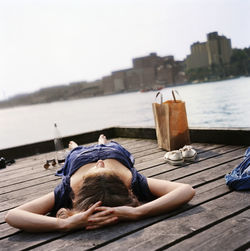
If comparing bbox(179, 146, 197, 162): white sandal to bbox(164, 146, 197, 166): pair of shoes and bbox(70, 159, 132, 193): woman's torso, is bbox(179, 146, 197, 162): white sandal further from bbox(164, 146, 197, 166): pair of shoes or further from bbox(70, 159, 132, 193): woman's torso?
bbox(70, 159, 132, 193): woman's torso

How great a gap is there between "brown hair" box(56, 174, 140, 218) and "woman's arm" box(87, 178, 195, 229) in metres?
0.05

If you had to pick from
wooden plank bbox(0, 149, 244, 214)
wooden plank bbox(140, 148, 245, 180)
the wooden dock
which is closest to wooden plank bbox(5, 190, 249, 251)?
the wooden dock

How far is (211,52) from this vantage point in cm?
3934

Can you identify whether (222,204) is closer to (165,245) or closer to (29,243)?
(165,245)

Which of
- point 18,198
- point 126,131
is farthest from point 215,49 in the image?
point 18,198

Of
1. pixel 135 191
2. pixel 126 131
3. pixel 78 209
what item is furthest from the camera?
pixel 126 131

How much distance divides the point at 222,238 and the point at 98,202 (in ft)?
2.15

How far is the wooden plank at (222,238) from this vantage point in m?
1.37

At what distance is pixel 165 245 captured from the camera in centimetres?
145

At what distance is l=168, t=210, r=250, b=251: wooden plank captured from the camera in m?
1.37

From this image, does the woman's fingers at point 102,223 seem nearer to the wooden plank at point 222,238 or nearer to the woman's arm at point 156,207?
the woman's arm at point 156,207

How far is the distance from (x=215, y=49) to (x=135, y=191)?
39.2 m

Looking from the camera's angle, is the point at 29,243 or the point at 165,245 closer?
the point at 165,245

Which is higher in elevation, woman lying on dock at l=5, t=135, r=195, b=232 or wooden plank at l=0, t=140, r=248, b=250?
woman lying on dock at l=5, t=135, r=195, b=232
